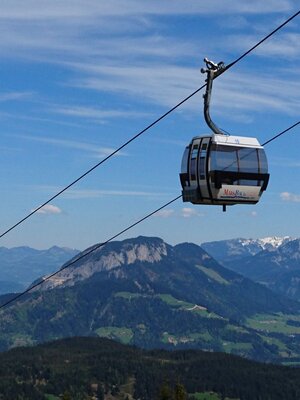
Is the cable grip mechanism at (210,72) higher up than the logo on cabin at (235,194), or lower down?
higher up

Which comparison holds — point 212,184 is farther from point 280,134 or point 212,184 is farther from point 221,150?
point 280,134

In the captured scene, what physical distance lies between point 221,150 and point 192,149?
1801mm

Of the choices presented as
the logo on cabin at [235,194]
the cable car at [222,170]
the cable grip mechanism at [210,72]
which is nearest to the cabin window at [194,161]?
the cable car at [222,170]

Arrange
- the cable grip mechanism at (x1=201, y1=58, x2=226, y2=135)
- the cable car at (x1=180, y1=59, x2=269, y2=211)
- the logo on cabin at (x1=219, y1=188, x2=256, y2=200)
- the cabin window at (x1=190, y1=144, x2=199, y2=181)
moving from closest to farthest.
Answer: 1. the cable grip mechanism at (x1=201, y1=58, x2=226, y2=135)
2. the cable car at (x1=180, y1=59, x2=269, y2=211)
3. the logo on cabin at (x1=219, y1=188, x2=256, y2=200)
4. the cabin window at (x1=190, y1=144, x2=199, y2=181)

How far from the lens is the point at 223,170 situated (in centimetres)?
3148

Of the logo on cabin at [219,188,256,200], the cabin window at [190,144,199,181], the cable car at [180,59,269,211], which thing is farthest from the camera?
the cabin window at [190,144,199,181]

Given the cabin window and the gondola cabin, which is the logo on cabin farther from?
the cabin window

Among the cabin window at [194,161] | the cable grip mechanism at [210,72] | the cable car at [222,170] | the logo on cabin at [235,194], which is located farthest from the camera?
the cabin window at [194,161]

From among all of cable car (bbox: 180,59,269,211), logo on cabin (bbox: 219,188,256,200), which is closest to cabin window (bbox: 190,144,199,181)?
cable car (bbox: 180,59,269,211)

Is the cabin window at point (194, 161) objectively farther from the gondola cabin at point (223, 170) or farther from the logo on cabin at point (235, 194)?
the logo on cabin at point (235, 194)

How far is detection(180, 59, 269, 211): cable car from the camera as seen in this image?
31.2 metres

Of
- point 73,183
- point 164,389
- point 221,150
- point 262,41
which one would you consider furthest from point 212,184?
point 164,389

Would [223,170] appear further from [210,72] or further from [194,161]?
[210,72]

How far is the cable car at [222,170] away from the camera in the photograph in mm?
31250
